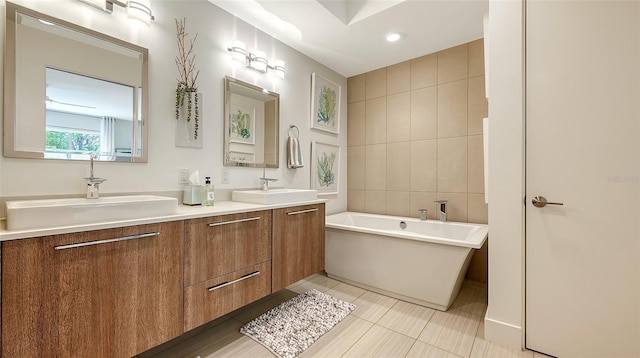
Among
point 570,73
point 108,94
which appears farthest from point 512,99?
point 108,94

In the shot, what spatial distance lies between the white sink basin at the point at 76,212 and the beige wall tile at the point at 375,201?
251cm

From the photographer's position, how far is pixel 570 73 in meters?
1.51

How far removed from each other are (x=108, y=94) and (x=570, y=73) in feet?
9.12

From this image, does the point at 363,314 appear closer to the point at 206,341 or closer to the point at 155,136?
the point at 206,341

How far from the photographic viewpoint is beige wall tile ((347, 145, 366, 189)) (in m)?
3.54

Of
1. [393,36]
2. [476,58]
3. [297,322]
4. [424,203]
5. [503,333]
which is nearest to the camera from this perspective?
[503,333]

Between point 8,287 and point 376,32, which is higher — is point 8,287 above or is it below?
below

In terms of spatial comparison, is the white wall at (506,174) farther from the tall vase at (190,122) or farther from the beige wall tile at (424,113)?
the tall vase at (190,122)

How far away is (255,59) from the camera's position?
236 cm

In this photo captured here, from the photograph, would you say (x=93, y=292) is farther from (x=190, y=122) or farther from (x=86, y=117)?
(x=190, y=122)

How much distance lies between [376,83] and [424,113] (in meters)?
0.78

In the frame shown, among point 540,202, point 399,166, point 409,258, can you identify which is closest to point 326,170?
point 399,166

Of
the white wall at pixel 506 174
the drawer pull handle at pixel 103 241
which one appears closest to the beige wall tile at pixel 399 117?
the white wall at pixel 506 174

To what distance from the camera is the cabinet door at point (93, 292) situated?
96 cm
